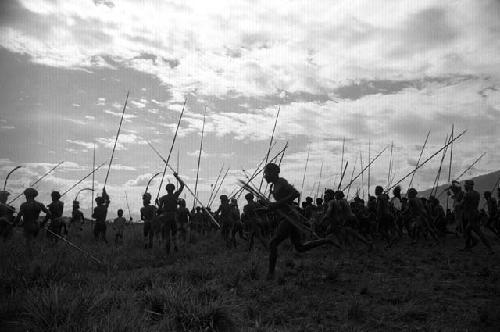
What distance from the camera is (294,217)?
776cm

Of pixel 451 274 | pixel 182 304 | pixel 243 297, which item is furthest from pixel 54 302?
pixel 451 274

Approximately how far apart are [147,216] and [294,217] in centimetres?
837

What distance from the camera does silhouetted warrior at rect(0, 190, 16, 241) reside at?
35.9ft

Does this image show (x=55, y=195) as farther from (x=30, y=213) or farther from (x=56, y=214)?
(x=30, y=213)

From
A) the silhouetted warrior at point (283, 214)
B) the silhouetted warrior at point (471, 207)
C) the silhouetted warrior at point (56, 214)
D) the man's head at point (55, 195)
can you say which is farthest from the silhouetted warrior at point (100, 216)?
the silhouetted warrior at point (471, 207)

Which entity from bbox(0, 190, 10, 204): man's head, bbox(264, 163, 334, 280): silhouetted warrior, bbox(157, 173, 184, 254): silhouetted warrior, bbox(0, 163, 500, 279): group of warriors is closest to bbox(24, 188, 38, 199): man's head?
bbox(0, 163, 500, 279): group of warriors

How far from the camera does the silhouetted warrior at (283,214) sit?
753cm

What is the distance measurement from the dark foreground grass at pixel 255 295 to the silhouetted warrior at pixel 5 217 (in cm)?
112

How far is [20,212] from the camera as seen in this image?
1004 centimetres

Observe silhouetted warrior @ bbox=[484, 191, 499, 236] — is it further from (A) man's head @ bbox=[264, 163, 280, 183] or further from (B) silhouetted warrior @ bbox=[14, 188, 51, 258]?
(B) silhouetted warrior @ bbox=[14, 188, 51, 258]

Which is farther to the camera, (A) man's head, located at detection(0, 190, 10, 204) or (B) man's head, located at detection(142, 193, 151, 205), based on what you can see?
(B) man's head, located at detection(142, 193, 151, 205)

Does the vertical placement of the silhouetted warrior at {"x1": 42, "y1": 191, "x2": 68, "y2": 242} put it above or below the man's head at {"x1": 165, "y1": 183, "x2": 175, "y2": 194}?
below

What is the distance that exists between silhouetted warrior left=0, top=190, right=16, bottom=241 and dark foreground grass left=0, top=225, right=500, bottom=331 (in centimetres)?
112

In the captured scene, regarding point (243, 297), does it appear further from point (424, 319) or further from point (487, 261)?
point (487, 261)
